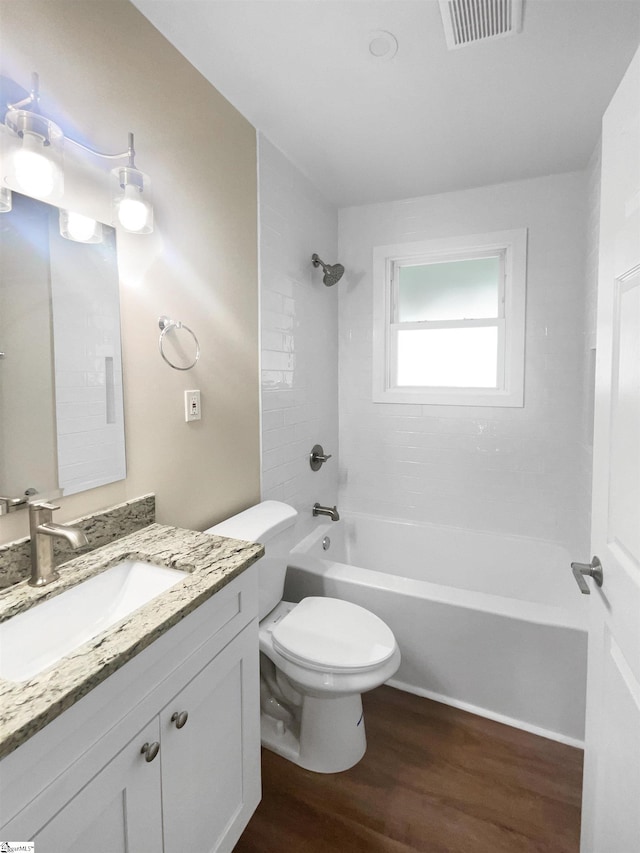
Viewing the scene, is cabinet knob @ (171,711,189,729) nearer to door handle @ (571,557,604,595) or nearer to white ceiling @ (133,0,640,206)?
door handle @ (571,557,604,595)

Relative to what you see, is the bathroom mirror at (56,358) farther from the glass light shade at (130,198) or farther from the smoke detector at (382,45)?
the smoke detector at (382,45)

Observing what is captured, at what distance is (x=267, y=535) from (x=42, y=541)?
813 millimetres

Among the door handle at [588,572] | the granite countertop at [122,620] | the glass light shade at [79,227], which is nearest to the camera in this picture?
the granite countertop at [122,620]

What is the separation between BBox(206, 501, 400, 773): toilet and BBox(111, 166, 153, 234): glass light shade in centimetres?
108

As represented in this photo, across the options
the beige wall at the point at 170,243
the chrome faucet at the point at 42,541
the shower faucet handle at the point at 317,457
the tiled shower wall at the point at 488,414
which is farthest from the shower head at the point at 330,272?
the chrome faucet at the point at 42,541

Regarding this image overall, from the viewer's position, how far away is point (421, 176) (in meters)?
2.45

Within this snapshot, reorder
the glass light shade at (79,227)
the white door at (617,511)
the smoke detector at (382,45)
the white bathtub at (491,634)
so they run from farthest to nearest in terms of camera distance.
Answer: the white bathtub at (491,634), the smoke detector at (382,45), the glass light shade at (79,227), the white door at (617,511)

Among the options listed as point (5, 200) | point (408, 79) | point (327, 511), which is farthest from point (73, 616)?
point (408, 79)

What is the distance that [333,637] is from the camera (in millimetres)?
1605

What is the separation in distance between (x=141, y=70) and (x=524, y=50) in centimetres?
129

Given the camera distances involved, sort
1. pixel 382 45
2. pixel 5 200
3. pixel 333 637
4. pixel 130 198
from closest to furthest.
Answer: pixel 5 200 → pixel 130 198 → pixel 382 45 → pixel 333 637

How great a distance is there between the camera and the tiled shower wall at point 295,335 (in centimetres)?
214

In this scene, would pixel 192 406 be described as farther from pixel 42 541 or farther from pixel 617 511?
pixel 617 511

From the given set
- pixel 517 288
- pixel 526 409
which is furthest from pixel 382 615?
pixel 517 288
